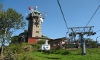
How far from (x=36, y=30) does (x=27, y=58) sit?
167ft

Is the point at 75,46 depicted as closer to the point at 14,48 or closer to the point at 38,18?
the point at 14,48

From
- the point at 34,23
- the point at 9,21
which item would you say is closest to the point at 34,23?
the point at 34,23

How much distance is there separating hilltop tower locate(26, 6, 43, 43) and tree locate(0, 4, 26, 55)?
2180 cm

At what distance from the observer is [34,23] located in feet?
259

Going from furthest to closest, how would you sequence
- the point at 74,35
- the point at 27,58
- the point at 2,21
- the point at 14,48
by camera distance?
the point at 2,21 < the point at 14,48 < the point at 74,35 < the point at 27,58

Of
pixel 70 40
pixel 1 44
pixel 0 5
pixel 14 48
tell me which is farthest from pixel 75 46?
pixel 0 5

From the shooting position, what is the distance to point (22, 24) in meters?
53.6

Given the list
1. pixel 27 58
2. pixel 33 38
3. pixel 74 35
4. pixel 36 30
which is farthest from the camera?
pixel 36 30

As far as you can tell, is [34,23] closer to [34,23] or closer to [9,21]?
[34,23]

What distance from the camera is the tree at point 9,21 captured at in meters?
50.1

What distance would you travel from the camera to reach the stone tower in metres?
76.0

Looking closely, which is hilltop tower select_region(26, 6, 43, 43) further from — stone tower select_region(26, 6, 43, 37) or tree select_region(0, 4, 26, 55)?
tree select_region(0, 4, 26, 55)

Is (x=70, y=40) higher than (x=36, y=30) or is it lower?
lower

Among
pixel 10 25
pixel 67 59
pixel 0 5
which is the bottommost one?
pixel 67 59
